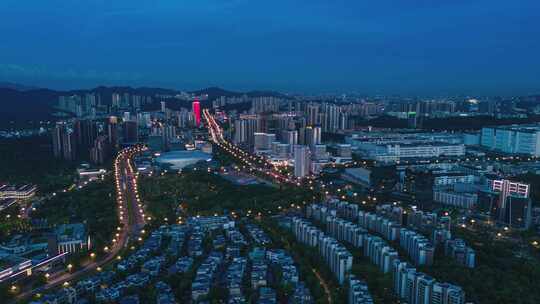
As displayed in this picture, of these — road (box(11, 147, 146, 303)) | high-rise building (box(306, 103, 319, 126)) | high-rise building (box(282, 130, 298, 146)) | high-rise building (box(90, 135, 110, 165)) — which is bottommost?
road (box(11, 147, 146, 303))

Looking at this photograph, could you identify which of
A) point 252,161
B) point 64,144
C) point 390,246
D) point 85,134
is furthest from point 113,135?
point 390,246

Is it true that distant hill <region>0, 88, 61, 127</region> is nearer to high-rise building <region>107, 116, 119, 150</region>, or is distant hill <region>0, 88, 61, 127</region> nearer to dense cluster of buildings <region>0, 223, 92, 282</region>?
high-rise building <region>107, 116, 119, 150</region>

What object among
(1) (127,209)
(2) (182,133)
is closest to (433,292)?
(1) (127,209)

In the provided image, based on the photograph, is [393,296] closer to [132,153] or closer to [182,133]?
[132,153]

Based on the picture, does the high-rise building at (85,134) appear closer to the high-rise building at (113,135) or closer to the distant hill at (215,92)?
the high-rise building at (113,135)

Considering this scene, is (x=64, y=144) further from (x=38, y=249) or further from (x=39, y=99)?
(x=39, y=99)

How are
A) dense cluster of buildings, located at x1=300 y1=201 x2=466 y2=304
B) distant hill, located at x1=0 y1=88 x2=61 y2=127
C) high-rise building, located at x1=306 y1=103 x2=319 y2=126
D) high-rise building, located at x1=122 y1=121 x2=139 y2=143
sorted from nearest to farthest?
dense cluster of buildings, located at x1=300 y1=201 x2=466 y2=304
high-rise building, located at x1=122 y1=121 x2=139 y2=143
high-rise building, located at x1=306 y1=103 x2=319 y2=126
distant hill, located at x1=0 y1=88 x2=61 y2=127

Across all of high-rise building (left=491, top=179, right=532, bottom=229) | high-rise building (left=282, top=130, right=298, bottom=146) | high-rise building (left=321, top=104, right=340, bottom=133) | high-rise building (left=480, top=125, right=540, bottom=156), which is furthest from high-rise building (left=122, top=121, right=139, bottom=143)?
high-rise building (left=491, top=179, right=532, bottom=229)

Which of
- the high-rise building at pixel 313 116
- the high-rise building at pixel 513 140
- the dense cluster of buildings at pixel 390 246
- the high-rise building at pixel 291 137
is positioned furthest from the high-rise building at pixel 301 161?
the high-rise building at pixel 313 116
